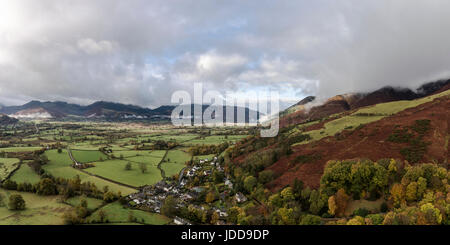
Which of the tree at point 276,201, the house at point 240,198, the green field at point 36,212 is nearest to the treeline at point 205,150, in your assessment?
the house at point 240,198

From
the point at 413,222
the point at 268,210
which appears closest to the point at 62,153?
the point at 268,210

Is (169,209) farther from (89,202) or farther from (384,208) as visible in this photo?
(384,208)

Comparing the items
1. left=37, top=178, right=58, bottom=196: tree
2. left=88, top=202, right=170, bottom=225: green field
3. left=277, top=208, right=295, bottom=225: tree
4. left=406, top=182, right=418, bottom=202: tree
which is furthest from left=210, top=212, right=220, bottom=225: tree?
left=37, top=178, right=58, bottom=196: tree

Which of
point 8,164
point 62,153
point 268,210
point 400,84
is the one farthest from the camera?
point 400,84

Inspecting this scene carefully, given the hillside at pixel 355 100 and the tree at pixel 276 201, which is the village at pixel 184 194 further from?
the hillside at pixel 355 100

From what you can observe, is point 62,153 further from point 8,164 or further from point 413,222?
point 413,222
